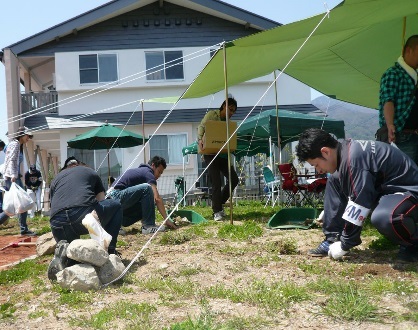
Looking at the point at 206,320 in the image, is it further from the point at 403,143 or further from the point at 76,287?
the point at 403,143

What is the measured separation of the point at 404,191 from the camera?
375 centimetres

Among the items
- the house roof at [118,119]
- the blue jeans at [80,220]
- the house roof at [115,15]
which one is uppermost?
the house roof at [115,15]

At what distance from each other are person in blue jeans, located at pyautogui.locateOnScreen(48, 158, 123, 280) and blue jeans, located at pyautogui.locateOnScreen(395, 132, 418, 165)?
257 cm

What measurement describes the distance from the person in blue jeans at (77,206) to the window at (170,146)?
1283 cm

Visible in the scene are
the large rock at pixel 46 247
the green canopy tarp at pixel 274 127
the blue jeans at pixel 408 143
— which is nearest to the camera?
the blue jeans at pixel 408 143

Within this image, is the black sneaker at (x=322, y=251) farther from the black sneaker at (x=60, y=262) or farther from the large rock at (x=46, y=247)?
the large rock at (x=46, y=247)

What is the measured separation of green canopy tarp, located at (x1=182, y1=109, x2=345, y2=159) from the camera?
463 inches

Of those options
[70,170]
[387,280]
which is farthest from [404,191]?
[70,170]

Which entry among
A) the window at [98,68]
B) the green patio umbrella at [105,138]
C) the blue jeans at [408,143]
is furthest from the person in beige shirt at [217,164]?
the window at [98,68]

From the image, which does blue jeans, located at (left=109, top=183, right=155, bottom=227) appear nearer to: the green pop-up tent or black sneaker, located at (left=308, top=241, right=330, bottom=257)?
black sneaker, located at (left=308, top=241, right=330, bottom=257)

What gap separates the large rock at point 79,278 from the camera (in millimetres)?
3752

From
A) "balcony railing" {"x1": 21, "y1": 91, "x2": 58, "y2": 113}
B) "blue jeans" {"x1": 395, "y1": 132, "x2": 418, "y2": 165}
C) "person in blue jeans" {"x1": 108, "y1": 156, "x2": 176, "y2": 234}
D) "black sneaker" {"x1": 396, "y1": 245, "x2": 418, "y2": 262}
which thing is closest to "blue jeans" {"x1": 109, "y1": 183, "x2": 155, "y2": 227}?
"person in blue jeans" {"x1": 108, "y1": 156, "x2": 176, "y2": 234}

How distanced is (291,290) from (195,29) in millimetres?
16217

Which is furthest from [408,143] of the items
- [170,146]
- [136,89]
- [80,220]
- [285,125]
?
[136,89]
